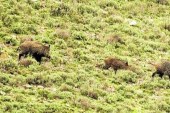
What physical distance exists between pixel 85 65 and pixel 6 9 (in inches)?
299

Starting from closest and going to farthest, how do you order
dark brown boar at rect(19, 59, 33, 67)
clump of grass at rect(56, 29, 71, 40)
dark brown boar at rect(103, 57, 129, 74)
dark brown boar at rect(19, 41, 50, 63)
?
dark brown boar at rect(19, 59, 33, 67)
dark brown boar at rect(19, 41, 50, 63)
dark brown boar at rect(103, 57, 129, 74)
clump of grass at rect(56, 29, 71, 40)

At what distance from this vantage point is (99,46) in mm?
23828

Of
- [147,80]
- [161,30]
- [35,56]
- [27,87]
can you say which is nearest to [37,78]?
[27,87]

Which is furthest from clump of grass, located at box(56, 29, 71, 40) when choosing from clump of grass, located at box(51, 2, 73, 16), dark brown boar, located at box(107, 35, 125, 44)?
clump of grass, located at box(51, 2, 73, 16)

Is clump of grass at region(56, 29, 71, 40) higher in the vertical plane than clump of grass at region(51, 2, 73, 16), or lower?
lower

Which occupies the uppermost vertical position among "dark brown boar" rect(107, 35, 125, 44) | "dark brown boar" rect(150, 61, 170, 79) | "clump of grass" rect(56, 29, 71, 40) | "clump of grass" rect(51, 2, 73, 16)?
"clump of grass" rect(51, 2, 73, 16)

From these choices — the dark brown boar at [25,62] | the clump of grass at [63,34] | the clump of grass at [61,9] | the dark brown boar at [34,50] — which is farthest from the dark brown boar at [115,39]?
the dark brown boar at [25,62]

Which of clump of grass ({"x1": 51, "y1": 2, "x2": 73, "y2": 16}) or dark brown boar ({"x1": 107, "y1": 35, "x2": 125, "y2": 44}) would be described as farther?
clump of grass ({"x1": 51, "y1": 2, "x2": 73, "y2": 16})

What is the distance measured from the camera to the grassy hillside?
17.0m

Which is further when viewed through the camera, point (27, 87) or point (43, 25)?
point (43, 25)

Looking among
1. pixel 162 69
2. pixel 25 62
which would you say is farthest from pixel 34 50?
pixel 162 69

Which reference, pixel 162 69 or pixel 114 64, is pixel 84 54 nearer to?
pixel 114 64

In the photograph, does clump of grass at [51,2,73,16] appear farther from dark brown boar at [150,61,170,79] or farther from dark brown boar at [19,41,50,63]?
dark brown boar at [150,61,170,79]

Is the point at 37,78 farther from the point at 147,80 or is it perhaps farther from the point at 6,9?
the point at 6,9
